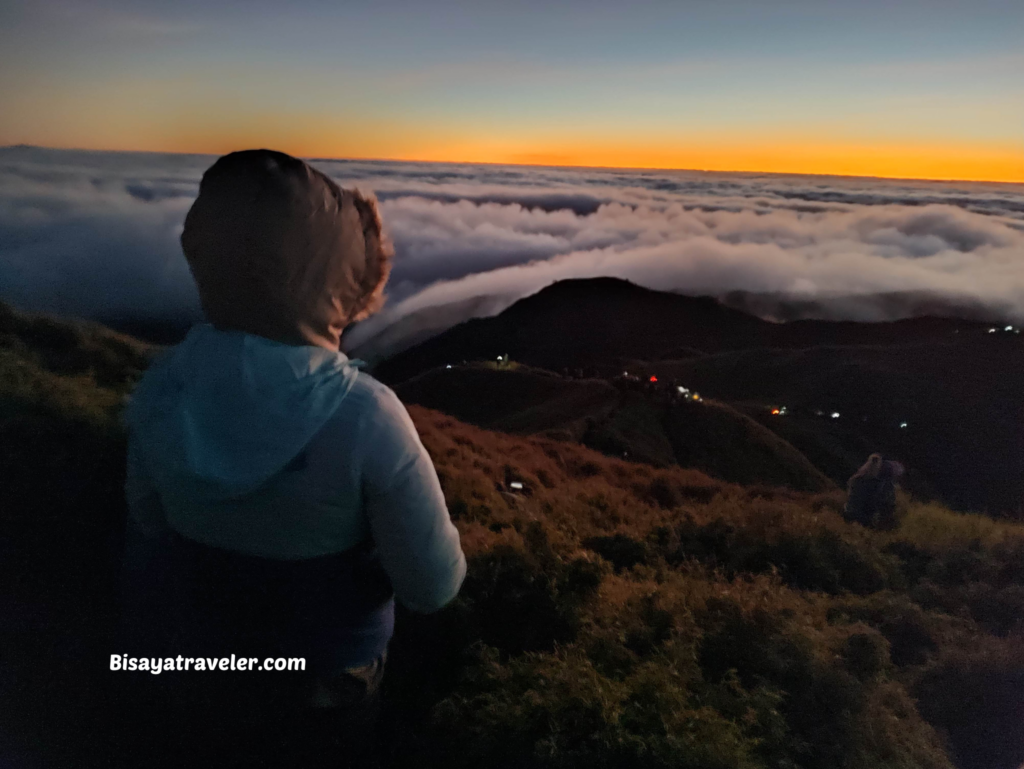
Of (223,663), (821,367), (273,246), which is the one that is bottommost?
(223,663)

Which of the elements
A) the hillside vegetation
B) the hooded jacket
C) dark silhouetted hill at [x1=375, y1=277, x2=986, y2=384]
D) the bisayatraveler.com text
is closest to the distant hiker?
the hillside vegetation

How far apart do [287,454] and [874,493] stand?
2128 millimetres

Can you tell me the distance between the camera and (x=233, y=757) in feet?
4.36

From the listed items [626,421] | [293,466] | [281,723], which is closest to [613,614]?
[626,421]

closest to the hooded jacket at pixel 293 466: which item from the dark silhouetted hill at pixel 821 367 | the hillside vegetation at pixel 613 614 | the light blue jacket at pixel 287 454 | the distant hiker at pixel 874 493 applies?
the light blue jacket at pixel 287 454

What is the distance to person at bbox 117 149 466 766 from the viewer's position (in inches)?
37.7

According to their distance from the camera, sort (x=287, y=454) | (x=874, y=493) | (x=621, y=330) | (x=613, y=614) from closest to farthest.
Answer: (x=287, y=454) → (x=613, y=614) → (x=874, y=493) → (x=621, y=330)

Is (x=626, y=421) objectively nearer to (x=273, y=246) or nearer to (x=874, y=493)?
(x=874, y=493)

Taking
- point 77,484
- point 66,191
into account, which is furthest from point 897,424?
point 66,191

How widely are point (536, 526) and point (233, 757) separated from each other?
107 cm

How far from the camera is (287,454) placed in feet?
3.11

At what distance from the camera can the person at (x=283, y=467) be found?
3.14ft

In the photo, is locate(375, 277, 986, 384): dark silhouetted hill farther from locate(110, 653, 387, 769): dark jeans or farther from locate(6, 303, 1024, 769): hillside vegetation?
locate(110, 653, 387, 769): dark jeans

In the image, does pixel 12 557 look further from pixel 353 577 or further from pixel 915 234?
pixel 915 234
